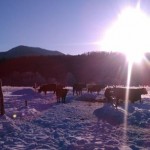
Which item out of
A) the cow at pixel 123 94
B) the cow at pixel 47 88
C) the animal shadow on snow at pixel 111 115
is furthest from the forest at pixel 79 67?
the animal shadow on snow at pixel 111 115

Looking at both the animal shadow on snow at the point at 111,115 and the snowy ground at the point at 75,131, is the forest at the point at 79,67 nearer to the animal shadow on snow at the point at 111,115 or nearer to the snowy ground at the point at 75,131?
the animal shadow on snow at the point at 111,115

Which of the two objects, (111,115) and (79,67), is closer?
(111,115)

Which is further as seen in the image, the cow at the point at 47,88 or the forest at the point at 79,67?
the forest at the point at 79,67

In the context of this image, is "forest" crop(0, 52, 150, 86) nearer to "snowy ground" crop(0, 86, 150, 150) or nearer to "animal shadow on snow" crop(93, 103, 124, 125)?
"animal shadow on snow" crop(93, 103, 124, 125)

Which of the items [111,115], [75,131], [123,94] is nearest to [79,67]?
[123,94]

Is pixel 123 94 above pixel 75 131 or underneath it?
above

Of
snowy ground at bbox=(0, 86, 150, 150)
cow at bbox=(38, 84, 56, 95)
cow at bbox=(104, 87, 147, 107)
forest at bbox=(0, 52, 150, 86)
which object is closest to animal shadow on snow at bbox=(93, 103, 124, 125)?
snowy ground at bbox=(0, 86, 150, 150)

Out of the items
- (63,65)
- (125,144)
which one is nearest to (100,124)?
(125,144)

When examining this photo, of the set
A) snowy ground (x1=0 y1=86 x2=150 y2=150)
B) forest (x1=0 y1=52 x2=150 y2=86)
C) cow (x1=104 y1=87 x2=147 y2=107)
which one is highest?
forest (x1=0 y1=52 x2=150 y2=86)

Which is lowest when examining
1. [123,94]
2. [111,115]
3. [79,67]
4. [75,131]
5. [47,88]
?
[75,131]

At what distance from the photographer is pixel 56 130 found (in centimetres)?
1639

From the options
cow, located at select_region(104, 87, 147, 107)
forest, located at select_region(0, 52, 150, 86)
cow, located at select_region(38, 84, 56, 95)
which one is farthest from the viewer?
forest, located at select_region(0, 52, 150, 86)

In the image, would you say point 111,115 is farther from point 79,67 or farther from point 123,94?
point 79,67

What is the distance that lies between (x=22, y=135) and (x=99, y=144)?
3.52 meters
